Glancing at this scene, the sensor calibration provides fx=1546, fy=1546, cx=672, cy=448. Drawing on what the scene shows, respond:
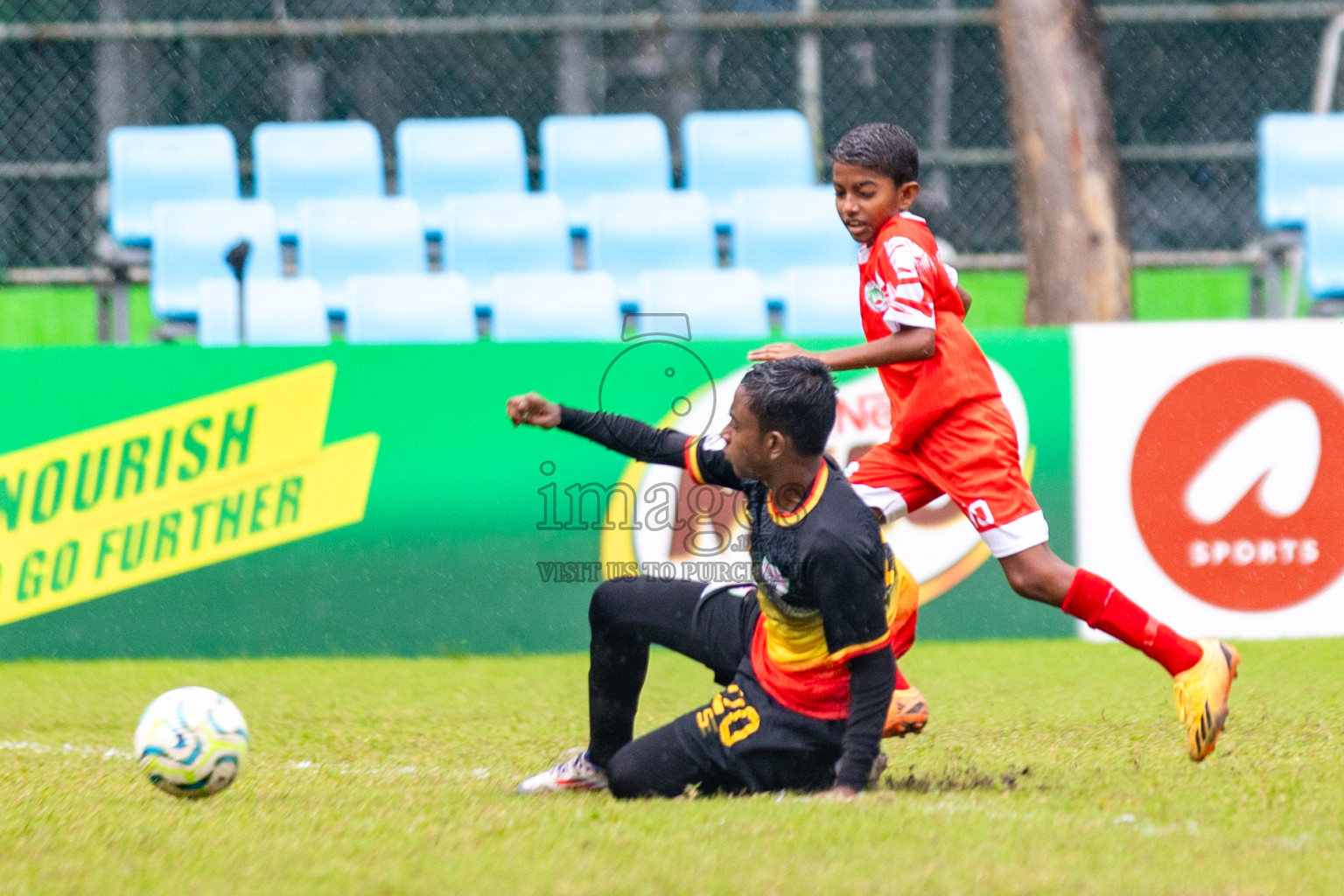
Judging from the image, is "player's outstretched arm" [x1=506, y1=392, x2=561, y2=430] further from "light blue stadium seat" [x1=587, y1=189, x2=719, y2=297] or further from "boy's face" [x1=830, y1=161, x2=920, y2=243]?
"light blue stadium seat" [x1=587, y1=189, x2=719, y2=297]

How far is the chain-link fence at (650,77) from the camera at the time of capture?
11094 mm

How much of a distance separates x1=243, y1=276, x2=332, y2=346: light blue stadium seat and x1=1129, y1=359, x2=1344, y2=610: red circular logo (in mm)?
4633

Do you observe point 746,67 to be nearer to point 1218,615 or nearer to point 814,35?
point 814,35

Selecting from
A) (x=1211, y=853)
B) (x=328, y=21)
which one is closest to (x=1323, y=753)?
(x=1211, y=853)

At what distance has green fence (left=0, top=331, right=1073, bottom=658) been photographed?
6.73 metres

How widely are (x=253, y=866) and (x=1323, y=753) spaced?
303cm

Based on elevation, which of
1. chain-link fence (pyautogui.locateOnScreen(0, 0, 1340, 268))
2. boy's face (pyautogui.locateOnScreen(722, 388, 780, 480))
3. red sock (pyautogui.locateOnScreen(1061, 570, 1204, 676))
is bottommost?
red sock (pyautogui.locateOnScreen(1061, 570, 1204, 676))

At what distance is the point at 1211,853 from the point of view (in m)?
3.24

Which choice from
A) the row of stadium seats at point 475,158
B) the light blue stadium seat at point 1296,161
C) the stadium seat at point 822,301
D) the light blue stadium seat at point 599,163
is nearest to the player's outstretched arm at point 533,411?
the stadium seat at point 822,301

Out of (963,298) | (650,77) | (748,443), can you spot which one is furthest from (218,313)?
(748,443)

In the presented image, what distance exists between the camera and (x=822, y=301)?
9.16 metres

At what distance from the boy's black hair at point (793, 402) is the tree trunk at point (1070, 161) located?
6.79m

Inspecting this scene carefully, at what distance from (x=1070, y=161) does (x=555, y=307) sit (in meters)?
3.65

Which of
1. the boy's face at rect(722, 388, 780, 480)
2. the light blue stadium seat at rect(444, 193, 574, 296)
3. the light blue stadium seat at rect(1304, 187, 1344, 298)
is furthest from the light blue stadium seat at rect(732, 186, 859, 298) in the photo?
the boy's face at rect(722, 388, 780, 480)
